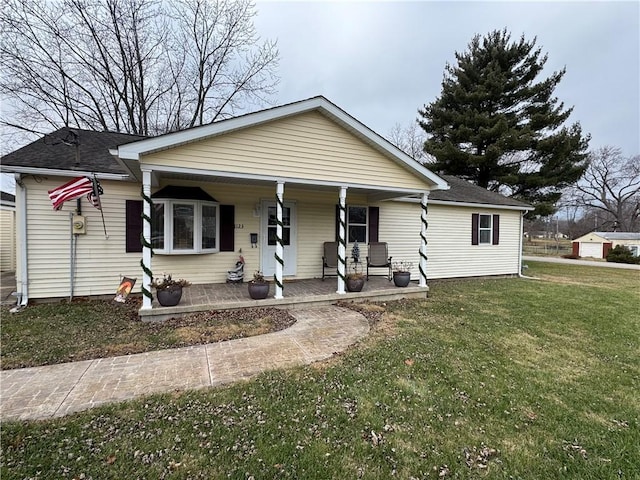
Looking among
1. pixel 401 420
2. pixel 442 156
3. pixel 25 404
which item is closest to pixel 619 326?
pixel 401 420

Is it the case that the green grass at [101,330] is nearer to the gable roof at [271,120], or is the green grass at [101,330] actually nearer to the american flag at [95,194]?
the american flag at [95,194]

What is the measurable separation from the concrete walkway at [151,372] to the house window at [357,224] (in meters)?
4.39

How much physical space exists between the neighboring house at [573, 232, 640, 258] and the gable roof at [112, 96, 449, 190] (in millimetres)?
29336

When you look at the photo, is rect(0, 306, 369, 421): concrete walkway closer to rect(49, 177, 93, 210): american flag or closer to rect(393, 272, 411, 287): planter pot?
rect(393, 272, 411, 287): planter pot

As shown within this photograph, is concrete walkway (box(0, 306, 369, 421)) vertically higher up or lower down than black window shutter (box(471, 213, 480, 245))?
lower down

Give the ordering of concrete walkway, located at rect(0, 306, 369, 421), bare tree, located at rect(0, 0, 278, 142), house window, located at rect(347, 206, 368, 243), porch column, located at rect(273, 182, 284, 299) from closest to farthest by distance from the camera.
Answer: concrete walkway, located at rect(0, 306, 369, 421)
porch column, located at rect(273, 182, 284, 299)
house window, located at rect(347, 206, 368, 243)
bare tree, located at rect(0, 0, 278, 142)

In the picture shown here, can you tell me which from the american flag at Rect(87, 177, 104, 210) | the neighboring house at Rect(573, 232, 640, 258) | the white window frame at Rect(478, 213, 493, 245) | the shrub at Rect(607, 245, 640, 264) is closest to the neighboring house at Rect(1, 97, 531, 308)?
the american flag at Rect(87, 177, 104, 210)

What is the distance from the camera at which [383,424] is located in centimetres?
259

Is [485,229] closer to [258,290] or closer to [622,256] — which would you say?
[258,290]

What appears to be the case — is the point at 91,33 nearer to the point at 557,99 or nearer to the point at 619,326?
the point at 619,326

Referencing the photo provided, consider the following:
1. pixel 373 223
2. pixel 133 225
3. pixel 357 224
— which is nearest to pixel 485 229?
pixel 373 223

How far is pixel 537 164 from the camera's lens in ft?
55.9

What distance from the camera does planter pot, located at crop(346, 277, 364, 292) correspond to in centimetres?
675

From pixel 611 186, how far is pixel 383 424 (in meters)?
45.1
